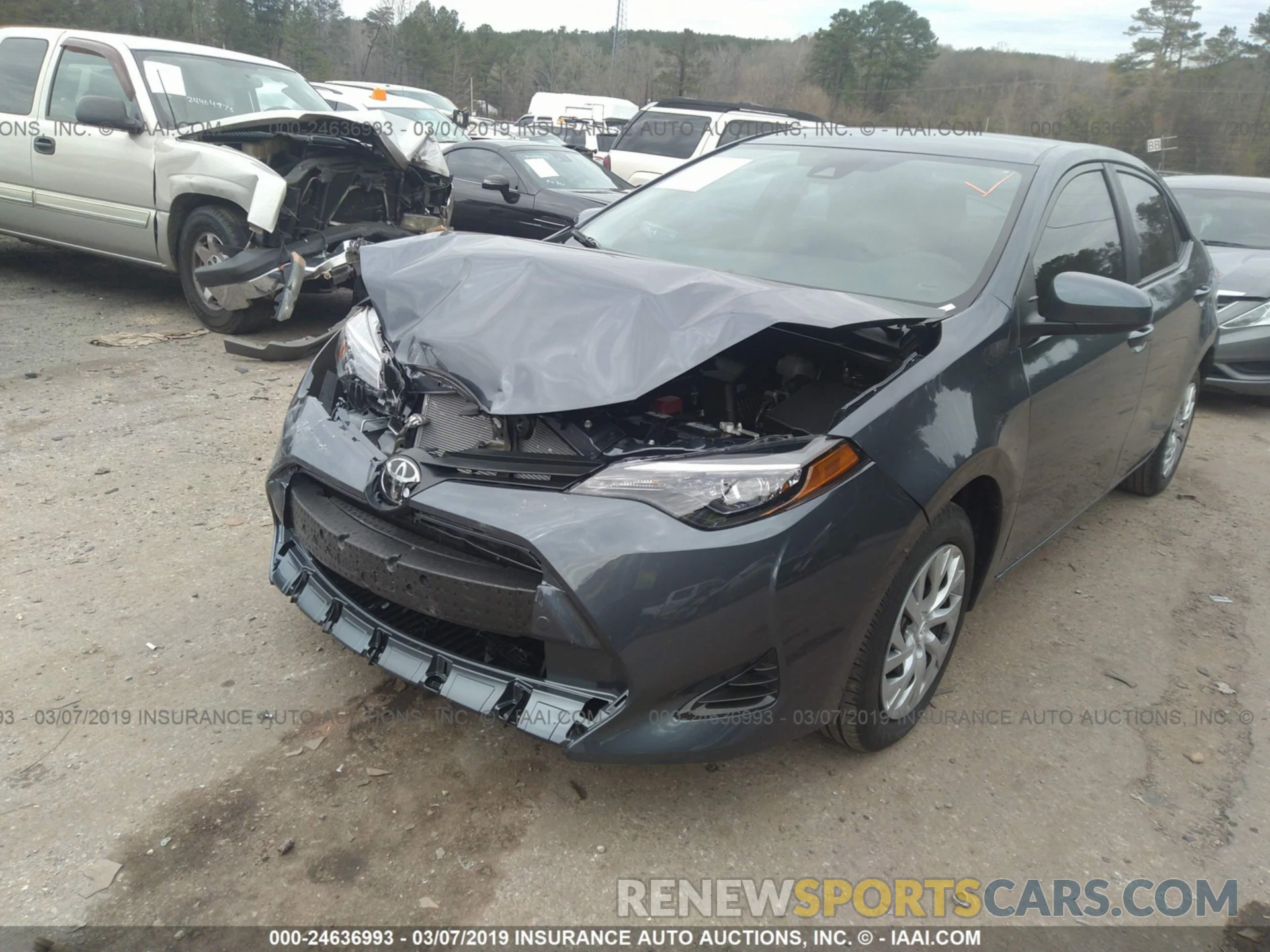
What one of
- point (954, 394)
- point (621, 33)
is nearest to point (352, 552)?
point (954, 394)

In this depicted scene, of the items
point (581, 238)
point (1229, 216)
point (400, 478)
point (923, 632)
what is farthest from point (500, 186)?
point (923, 632)

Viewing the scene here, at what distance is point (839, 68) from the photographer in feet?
137

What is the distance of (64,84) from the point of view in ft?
22.2

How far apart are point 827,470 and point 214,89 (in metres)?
6.67

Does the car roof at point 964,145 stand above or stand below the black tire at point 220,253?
above

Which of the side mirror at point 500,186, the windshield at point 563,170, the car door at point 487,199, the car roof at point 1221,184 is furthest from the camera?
the windshield at point 563,170

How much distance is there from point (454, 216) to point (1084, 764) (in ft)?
26.8

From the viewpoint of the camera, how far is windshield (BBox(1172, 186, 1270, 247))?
7.54 m

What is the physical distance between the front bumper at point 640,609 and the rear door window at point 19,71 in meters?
6.77

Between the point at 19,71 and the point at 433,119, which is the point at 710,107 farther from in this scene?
the point at 19,71

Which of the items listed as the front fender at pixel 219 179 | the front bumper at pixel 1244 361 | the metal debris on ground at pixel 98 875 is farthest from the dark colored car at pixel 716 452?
the front bumper at pixel 1244 361

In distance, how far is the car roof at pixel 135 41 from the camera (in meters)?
6.61

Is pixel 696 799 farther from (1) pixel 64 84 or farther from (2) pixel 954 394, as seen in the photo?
(1) pixel 64 84

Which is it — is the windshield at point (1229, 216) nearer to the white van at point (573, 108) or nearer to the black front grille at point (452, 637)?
the black front grille at point (452, 637)
